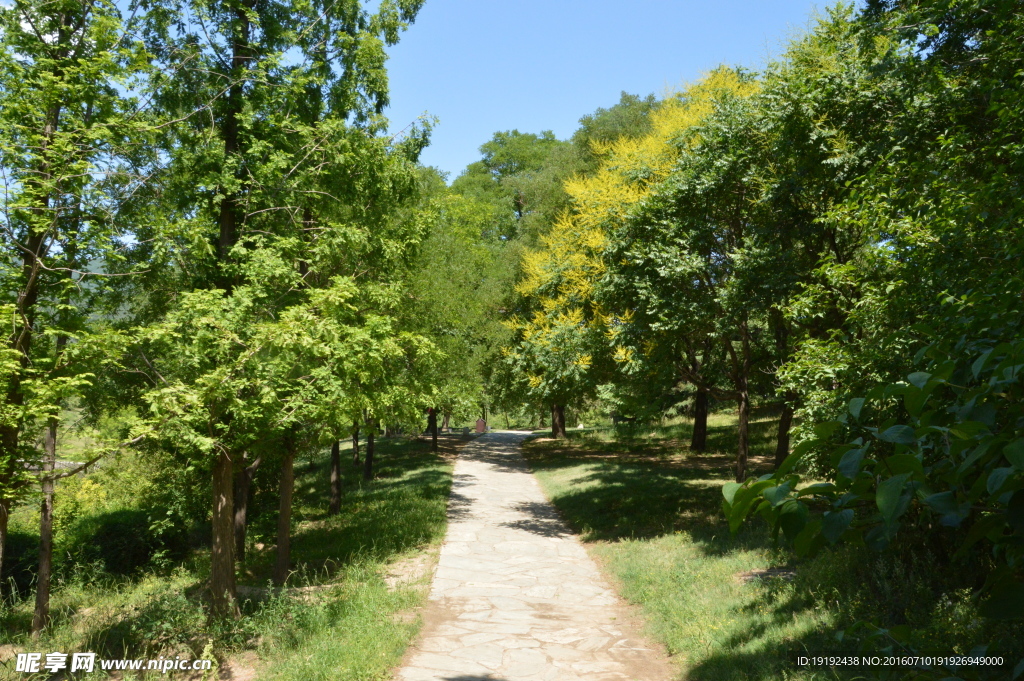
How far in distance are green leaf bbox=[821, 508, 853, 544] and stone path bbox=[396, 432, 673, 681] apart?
5.92m

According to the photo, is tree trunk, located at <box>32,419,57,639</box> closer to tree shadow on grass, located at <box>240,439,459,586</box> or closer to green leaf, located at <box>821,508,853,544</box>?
tree shadow on grass, located at <box>240,439,459,586</box>

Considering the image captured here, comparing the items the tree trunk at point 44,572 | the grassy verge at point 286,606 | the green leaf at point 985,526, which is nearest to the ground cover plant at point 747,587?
the green leaf at point 985,526

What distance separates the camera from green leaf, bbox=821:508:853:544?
4.55 ft

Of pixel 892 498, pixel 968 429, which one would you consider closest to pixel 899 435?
pixel 968 429

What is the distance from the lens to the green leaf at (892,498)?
1272 millimetres

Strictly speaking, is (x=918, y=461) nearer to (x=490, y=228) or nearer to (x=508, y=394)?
(x=508, y=394)

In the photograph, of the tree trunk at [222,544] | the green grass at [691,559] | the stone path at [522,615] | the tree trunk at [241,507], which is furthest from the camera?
the tree trunk at [241,507]

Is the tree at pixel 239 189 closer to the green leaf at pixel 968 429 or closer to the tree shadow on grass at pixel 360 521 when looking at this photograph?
the tree shadow on grass at pixel 360 521

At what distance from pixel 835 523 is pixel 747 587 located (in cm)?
776

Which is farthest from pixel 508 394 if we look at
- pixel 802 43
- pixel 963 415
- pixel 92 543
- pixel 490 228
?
pixel 963 415

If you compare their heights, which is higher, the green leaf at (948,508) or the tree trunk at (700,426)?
the green leaf at (948,508)

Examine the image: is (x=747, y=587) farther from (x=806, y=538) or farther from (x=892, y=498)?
(x=892, y=498)

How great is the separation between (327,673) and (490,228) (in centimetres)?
2678

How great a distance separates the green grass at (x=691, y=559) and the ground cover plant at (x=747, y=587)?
2 cm
